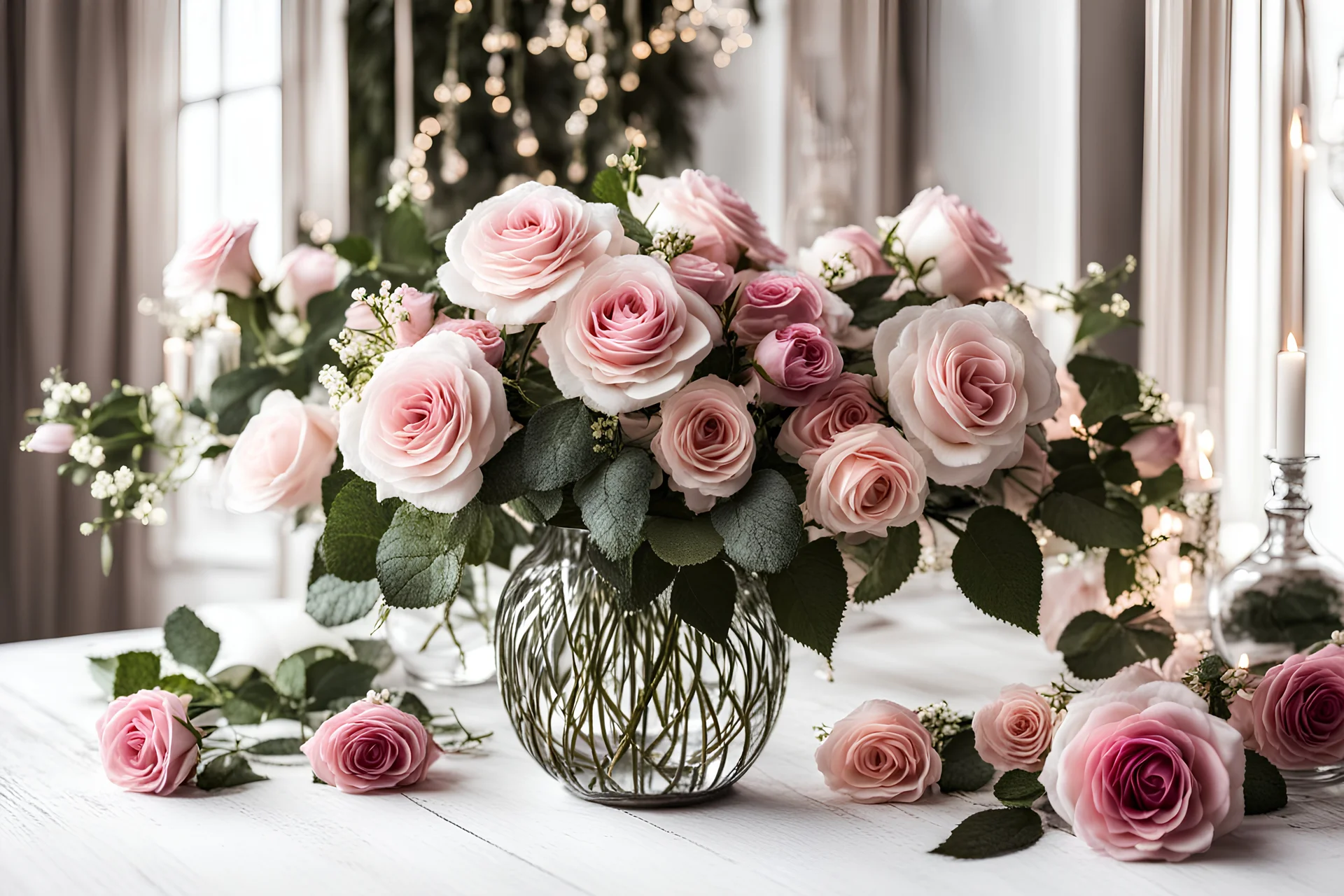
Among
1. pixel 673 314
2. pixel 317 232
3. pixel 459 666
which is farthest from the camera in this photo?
pixel 317 232

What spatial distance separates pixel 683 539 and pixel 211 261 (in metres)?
0.52

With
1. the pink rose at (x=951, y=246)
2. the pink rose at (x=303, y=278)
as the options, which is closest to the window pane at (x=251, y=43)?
the pink rose at (x=303, y=278)

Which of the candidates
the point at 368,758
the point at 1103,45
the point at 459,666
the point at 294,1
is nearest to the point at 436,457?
the point at 368,758

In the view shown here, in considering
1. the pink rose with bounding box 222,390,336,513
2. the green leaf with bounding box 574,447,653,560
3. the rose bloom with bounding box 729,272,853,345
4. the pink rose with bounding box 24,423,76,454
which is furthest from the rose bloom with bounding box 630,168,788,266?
the pink rose with bounding box 24,423,76,454

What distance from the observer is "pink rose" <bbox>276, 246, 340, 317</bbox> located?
3.67 ft

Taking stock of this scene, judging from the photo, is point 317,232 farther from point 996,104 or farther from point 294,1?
point 996,104

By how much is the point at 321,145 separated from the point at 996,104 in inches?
67.9

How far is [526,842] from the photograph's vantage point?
2.37 feet

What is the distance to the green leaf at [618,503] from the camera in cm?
67

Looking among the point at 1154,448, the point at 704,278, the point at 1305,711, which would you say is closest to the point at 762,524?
the point at 704,278

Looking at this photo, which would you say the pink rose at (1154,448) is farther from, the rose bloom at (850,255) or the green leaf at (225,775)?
the green leaf at (225,775)

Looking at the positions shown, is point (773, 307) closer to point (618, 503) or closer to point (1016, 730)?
point (618, 503)

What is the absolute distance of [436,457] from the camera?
664mm

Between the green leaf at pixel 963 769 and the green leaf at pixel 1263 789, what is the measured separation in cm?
15
